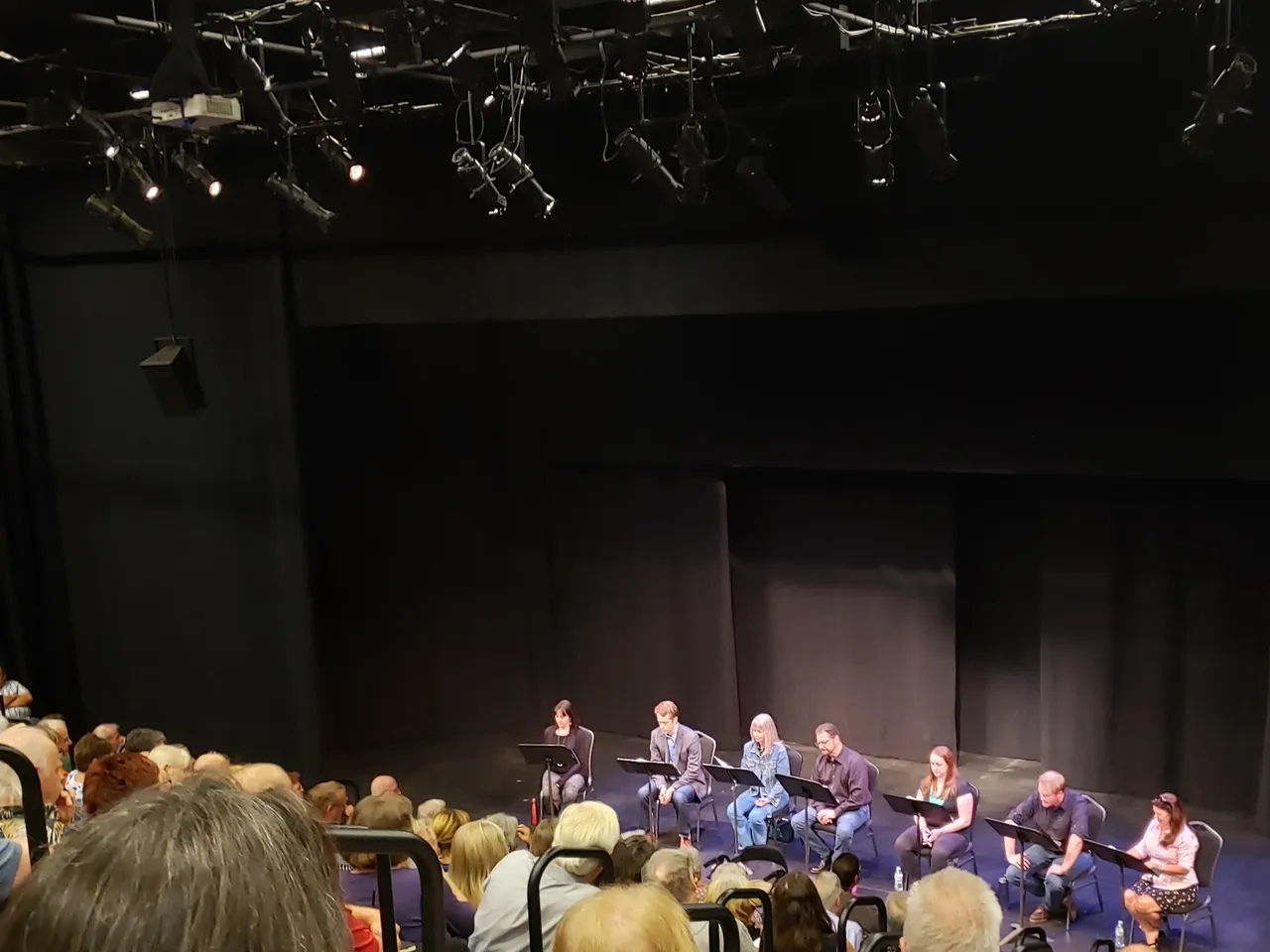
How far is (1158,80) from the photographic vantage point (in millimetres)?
5895

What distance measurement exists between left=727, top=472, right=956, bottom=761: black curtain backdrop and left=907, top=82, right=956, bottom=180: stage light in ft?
11.3

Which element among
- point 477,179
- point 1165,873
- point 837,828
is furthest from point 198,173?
point 1165,873

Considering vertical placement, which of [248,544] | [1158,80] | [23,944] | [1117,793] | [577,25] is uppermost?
[577,25]

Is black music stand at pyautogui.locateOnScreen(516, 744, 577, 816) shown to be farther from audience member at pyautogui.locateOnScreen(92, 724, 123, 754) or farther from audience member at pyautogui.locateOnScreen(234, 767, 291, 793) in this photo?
audience member at pyautogui.locateOnScreen(234, 767, 291, 793)

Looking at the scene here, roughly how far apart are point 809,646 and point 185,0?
21.6 ft

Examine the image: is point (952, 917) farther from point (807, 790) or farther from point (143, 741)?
point (143, 741)

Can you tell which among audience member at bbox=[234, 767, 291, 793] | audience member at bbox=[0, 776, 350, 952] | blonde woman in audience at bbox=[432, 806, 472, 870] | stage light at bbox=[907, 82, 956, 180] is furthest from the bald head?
stage light at bbox=[907, 82, 956, 180]

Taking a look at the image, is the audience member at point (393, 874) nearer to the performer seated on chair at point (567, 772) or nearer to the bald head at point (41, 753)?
the bald head at point (41, 753)

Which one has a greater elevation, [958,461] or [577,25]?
[577,25]

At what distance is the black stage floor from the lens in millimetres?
6422

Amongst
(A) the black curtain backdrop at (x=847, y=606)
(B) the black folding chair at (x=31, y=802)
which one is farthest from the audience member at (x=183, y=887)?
(A) the black curtain backdrop at (x=847, y=606)

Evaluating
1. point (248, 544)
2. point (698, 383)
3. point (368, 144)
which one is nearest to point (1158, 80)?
point (698, 383)

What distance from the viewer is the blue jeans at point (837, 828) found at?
704 cm

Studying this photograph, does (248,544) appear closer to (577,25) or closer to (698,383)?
(698,383)
